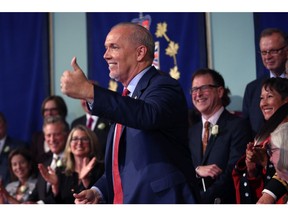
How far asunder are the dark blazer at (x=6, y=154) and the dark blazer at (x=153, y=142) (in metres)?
3.43

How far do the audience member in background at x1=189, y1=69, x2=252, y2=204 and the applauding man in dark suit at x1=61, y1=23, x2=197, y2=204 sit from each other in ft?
4.33

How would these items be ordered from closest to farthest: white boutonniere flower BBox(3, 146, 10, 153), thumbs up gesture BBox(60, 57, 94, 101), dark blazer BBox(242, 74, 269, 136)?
thumbs up gesture BBox(60, 57, 94, 101), dark blazer BBox(242, 74, 269, 136), white boutonniere flower BBox(3, 146, 10, 153)

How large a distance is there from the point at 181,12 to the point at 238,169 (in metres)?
2.63

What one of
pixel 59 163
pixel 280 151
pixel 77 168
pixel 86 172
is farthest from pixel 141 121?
pixel 59 163

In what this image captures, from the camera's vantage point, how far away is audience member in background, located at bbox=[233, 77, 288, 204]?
14.2 ft

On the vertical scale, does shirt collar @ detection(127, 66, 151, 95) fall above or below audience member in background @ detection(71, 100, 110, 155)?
above

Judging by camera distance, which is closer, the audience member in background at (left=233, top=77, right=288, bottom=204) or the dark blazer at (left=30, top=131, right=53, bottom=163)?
the audience member in background at (left=233, top=77, right=288, bottom=204)

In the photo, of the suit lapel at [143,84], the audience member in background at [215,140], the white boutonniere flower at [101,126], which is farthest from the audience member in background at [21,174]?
the suit lapel at [143,84]

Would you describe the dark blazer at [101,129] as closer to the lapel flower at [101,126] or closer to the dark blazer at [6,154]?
the lapel flower at [101,126]

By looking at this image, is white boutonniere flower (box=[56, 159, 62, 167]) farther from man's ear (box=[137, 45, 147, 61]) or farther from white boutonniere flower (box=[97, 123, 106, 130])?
man's ear (box=[137, 45, 147, 61])

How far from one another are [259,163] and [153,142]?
1363 mm

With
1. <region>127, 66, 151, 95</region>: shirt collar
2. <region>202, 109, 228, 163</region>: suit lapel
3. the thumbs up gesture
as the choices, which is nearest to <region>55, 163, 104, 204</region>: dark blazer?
<region>202, 109, 228, 163</region>: suit lapel

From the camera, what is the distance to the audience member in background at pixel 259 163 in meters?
4.34
